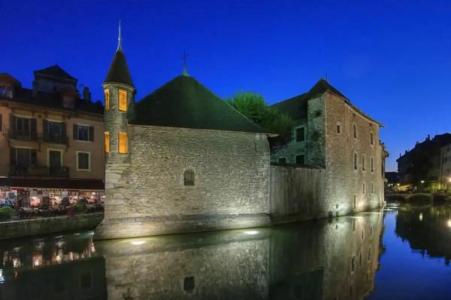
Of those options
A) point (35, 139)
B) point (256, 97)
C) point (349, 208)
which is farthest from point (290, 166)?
point (35, 139)

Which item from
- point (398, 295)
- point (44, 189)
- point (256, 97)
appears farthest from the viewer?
point (256, 97)

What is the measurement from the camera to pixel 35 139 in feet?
71.4

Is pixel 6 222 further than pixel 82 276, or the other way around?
pixel 6 222

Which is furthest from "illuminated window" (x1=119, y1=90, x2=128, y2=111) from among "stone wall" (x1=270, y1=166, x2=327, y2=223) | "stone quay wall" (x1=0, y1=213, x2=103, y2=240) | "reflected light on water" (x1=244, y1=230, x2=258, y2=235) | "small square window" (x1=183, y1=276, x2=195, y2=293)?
"small square window" (x1=183, y1=276, x2=195, y2=293)

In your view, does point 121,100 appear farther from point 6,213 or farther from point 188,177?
point 6,213

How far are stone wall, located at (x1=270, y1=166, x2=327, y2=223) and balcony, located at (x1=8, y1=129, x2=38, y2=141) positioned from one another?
1532cm

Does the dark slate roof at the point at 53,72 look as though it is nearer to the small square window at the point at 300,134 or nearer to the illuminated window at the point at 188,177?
the illuminated window at the point at 188,177

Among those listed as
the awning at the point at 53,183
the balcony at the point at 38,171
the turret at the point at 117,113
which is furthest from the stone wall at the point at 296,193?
the balcony at the point at 38,171

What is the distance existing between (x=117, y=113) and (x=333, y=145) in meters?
15.1

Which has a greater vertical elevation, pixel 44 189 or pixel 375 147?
pixel 375 147

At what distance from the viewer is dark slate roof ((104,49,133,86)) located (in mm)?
15234

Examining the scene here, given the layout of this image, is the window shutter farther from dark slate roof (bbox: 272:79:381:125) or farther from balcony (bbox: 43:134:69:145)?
dark slate roof (bbox: 272:79:381:125)

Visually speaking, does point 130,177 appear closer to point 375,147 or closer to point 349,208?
point 349,208

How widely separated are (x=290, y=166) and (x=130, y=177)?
977cm
